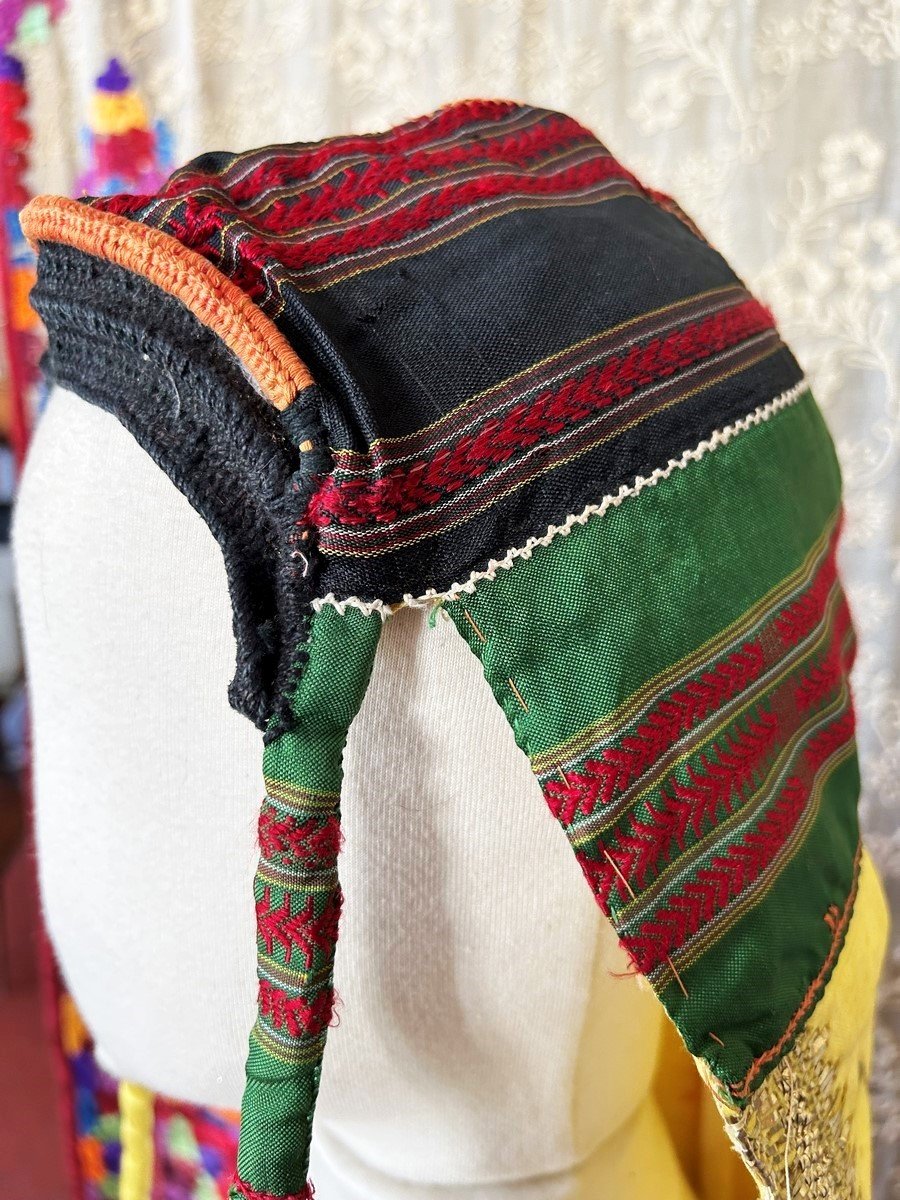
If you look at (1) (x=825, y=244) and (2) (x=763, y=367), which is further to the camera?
(1) (x=825, y=244)

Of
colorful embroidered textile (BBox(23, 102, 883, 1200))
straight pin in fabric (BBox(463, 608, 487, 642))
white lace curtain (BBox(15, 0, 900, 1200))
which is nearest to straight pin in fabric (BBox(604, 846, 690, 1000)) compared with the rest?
colorful embroidered textile (BBox(23, 102, 883, 1200))

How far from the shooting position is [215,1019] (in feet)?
1.99

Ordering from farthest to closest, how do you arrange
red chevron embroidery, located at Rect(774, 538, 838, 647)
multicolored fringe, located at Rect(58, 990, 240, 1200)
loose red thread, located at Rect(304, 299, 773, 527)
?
multicolored fringe, located at Rect(58, 990, 240, 1200) → red chevron embroidery, located at Rect(774, 538, 838, 647) → loose red thread, located at Rect(304, 299, 773, 527)

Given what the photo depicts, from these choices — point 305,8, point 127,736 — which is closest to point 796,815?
point 127,736

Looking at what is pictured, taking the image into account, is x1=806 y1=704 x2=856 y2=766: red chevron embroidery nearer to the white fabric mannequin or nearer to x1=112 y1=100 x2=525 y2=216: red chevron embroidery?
the white fabric mannequin

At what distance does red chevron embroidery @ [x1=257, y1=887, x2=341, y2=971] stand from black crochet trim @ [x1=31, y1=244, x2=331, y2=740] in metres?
0.09

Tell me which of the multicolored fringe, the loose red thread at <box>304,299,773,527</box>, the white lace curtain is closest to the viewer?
the loose red thread at <box>304,299,773,527</box>

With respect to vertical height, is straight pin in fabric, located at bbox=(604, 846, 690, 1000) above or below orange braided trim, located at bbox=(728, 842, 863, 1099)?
above

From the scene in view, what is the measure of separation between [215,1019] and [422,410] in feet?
1.30

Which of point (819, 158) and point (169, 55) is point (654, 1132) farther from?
point (169, 55)

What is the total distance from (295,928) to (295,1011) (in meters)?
0.04

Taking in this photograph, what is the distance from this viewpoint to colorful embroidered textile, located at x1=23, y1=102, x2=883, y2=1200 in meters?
0.46

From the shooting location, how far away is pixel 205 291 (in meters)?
0.46

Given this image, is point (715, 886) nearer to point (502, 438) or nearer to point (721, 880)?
point (721, 880)
